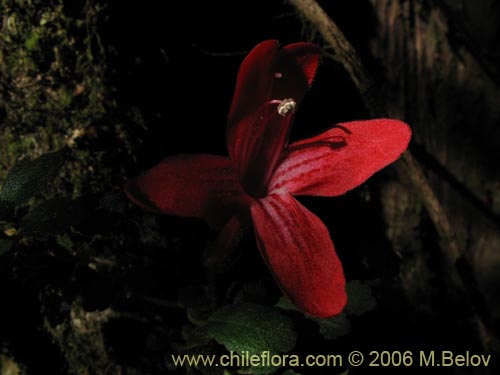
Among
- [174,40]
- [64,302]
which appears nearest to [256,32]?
[174,40]

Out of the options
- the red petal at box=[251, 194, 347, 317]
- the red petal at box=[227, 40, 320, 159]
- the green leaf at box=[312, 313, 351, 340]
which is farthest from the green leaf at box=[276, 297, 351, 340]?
the red petal at box=[227, 40, 320, 159]

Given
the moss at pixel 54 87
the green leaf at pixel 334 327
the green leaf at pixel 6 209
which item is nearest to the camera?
the green leaf at pixel 6 209

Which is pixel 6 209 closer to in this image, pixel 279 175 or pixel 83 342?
pixel 279 175

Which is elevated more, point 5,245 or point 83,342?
point 5,245

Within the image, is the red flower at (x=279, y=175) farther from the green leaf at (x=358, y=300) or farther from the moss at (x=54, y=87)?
the moss at (x=54, y=87)

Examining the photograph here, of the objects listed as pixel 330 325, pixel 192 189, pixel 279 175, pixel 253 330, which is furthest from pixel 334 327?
pixel 192 189

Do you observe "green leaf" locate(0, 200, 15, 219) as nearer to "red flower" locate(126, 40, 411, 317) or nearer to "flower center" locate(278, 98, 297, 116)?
"red flower" locate(126, 40, 411, 317)

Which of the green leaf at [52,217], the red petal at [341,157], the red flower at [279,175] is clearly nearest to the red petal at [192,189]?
the red flower at [279,175]
